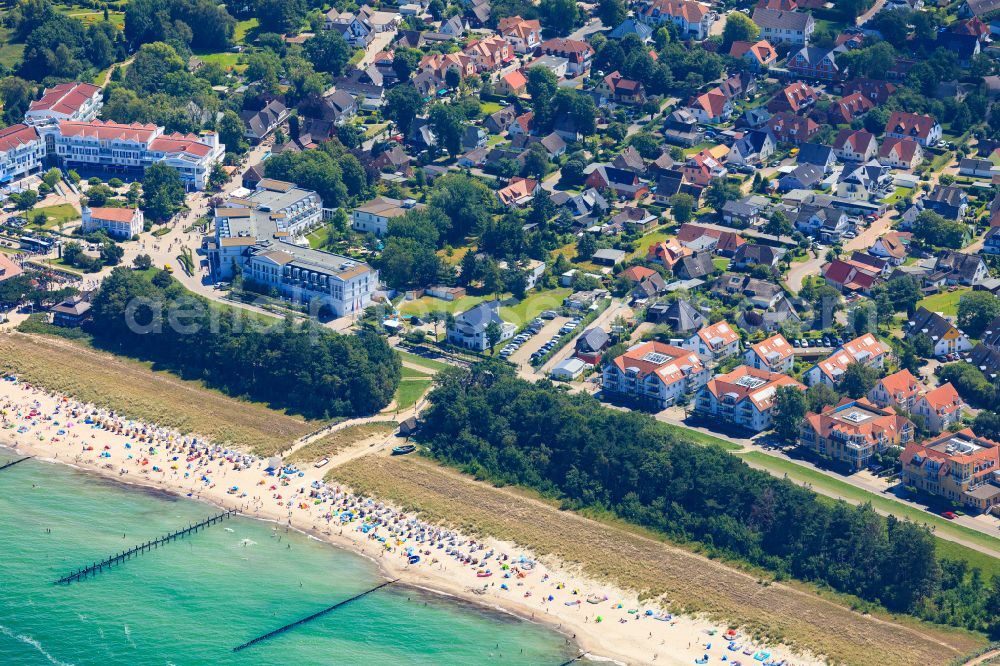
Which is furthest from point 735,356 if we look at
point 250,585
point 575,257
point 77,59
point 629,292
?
point 77,59

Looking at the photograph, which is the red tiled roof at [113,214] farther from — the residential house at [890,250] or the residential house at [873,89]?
the residential house at [873,89]

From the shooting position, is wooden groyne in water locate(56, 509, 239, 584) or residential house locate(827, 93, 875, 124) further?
residential house locate(827, 93, 875, 124)

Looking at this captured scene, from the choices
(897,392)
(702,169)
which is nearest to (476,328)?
(897,392)

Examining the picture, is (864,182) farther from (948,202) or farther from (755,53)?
(755,53)

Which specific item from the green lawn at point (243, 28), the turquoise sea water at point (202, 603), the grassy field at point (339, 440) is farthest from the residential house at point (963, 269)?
the green lawn at point (243, 28)

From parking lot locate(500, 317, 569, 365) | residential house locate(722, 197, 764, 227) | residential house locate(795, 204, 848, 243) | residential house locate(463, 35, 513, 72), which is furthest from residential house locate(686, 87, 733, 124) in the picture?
parking lot locate(500, 317, 569, 365)

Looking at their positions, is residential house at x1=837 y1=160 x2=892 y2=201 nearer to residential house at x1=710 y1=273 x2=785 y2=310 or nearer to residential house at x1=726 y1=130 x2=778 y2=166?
residential house at x1=726 y1=130 x2=778 y2=166
